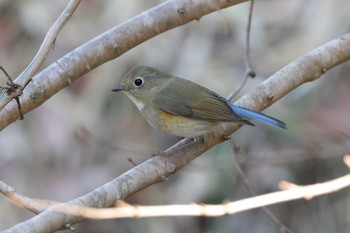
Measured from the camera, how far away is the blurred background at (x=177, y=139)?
593 centimetres

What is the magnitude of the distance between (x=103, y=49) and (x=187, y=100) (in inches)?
39.4

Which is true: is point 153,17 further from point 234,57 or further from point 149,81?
point 234,57

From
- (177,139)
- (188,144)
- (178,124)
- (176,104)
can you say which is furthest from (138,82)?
(177,139)

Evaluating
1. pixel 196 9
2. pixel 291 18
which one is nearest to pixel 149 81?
pixel 196 9

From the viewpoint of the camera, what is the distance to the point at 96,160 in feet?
21.2

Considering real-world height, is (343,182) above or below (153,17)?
below

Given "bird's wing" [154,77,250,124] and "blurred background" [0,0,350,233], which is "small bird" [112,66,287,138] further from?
"blurred background" [0,0,350,233]

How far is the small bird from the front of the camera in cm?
400

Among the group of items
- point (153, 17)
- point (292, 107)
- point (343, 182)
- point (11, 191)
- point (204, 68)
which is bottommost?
point (292, 107)

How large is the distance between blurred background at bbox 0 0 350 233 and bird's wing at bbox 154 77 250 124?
1.06 m

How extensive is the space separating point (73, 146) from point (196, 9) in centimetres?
325

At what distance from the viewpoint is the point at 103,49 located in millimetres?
3393

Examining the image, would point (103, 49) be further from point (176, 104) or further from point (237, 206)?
point (237, 206)

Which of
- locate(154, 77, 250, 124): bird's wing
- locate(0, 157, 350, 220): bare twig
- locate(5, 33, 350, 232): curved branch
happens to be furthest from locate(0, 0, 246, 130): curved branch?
locate(0, 157, 350, 220): bare twig
